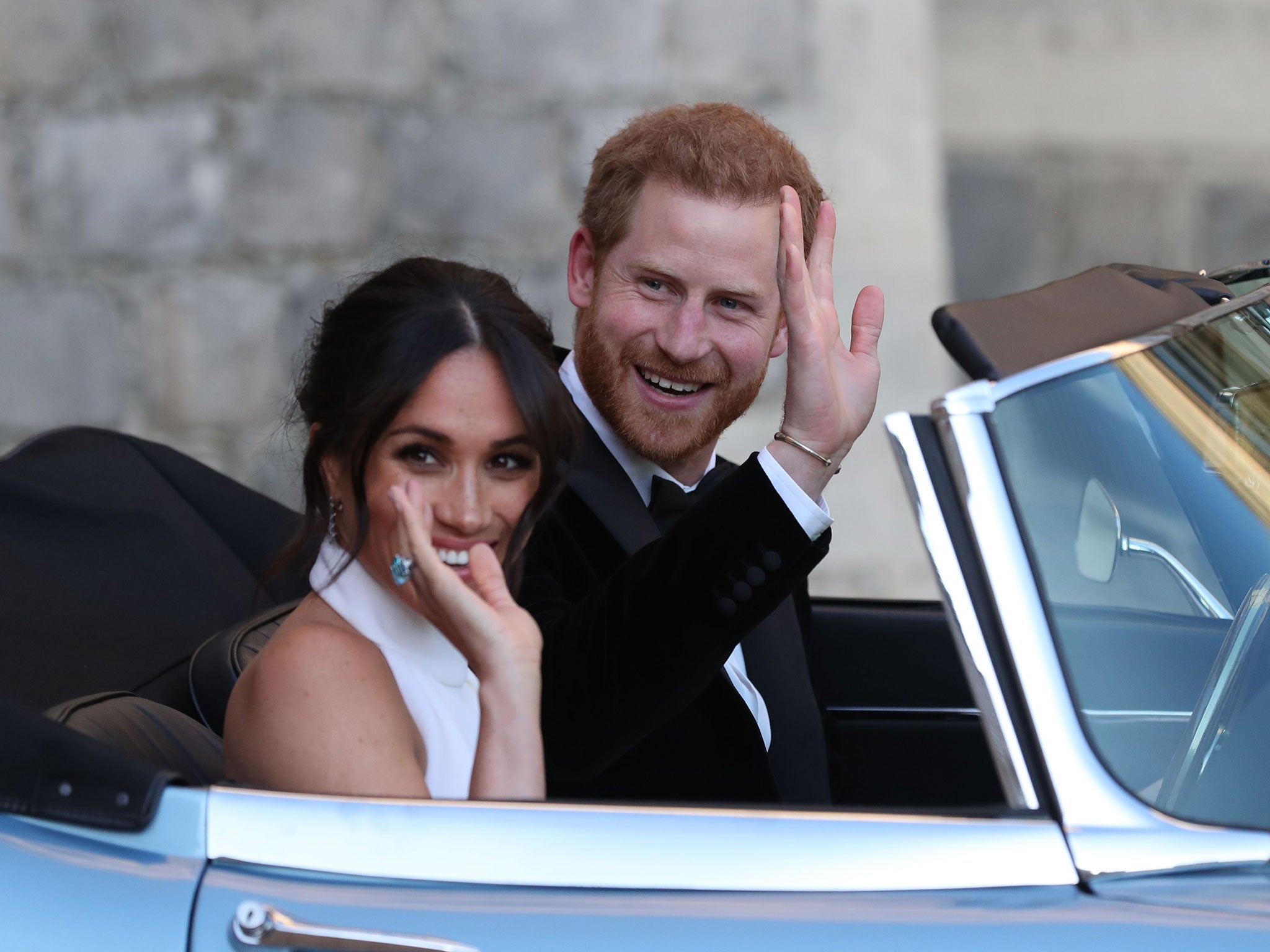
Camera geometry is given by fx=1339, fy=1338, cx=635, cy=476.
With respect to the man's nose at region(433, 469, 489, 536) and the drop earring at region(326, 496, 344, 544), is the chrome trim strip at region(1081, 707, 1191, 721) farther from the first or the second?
the drop earring at region(326, 496, 344, 544)

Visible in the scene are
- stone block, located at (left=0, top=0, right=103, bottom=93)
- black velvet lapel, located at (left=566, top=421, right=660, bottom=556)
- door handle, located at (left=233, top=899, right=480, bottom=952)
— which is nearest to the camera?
door handle, located at (left=233, top=899, right=480, bottom=952)

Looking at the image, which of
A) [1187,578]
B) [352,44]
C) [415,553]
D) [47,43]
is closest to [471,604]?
[415,553]

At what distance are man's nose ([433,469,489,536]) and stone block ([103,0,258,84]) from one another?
3.39 meters

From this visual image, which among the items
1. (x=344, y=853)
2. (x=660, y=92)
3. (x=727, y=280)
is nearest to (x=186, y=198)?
(x=660, y=92)

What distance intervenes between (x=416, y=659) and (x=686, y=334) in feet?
2.19

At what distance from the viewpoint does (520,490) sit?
1.59 metres

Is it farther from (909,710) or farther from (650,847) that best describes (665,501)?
(650,847)

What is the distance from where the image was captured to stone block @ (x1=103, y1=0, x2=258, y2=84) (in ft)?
14.6

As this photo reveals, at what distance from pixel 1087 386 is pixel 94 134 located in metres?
4.01

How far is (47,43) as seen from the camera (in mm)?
4555

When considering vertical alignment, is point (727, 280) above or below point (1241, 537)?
above

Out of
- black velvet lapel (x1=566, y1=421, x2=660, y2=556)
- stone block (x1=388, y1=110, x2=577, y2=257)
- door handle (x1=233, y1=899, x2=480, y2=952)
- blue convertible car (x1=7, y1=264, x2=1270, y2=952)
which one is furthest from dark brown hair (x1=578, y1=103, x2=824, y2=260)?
stone block (x1=388, y1=110, x2=577, y2=257)

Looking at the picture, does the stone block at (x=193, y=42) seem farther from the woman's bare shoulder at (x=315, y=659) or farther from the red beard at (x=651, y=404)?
the woman's bare shoulder at (x=315, y=659)

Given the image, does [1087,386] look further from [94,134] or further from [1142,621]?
[94,134]
